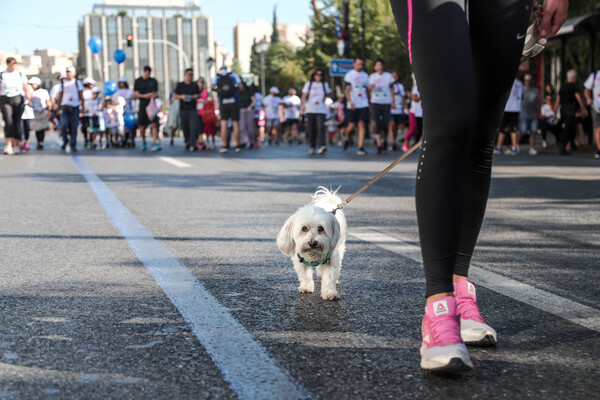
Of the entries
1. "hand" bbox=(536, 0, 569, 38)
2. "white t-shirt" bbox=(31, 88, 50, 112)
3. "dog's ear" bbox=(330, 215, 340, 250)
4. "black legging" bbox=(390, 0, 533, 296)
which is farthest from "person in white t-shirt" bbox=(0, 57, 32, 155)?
"black legging" bbox=(390, 0, 533, 296)

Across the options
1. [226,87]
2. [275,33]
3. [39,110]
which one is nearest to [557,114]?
[226,87]

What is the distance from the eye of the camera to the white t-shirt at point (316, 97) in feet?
69.3

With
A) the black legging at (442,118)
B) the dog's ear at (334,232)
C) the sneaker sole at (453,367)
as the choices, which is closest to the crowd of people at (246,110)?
the dog's ear at (334,232)

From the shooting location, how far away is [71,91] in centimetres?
2323

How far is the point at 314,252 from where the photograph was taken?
12.8 ft

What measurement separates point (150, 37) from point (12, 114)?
14080cm

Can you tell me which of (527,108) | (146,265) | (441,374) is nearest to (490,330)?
(441,374)

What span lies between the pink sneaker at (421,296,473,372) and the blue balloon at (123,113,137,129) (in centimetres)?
2522

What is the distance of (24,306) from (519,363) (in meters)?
2.03

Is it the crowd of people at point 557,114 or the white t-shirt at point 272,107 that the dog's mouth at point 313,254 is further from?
the white t-shirt at point 272,107

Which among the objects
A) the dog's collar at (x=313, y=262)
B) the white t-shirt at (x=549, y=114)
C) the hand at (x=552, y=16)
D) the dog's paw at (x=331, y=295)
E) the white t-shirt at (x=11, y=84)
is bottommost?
the dog's paw at (x=331, y=295)

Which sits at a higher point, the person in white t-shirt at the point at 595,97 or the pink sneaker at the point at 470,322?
the person in white t-shirt at the point at 595,97

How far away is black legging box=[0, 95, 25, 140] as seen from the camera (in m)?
21.1

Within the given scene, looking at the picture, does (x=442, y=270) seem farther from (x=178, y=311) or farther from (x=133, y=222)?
(x=133, y=222)
